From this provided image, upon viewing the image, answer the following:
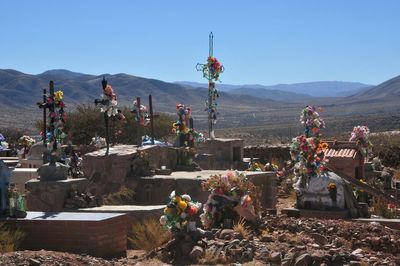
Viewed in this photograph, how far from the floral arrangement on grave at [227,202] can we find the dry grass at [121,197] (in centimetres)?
401

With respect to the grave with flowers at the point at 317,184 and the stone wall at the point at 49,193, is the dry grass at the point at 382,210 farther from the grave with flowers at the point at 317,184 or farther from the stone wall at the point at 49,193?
the stone wall at the point at 49,193

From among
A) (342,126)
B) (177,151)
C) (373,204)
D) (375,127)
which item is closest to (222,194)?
(373,204)

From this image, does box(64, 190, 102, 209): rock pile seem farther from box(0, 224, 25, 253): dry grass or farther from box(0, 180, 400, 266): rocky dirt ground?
box(0, 224, 25, 253): dry grass

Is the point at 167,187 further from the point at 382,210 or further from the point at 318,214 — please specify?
the point at 382,210

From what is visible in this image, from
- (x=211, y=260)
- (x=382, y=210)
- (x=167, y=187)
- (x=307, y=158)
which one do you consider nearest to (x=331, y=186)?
(x=307, y=158)

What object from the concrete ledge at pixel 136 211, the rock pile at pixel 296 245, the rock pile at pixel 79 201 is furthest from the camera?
the rock pile at pixel 79 201

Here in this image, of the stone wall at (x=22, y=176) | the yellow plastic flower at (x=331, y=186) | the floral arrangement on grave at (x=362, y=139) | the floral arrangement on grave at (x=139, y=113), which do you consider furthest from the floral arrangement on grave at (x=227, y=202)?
the floral arrangement on grave at (x=139, y=113)

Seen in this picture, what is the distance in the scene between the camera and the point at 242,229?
1172cm

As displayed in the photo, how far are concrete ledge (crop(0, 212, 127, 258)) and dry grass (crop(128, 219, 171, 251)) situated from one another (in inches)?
13.0

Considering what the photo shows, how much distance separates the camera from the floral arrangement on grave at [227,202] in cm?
1240

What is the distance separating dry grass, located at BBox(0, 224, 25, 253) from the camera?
10.8 metres

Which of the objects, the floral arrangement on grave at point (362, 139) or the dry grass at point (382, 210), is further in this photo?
the floral arrangement on grave at point (362, 139)

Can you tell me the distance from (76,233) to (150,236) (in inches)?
53.2

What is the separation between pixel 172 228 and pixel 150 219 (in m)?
1.71
